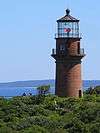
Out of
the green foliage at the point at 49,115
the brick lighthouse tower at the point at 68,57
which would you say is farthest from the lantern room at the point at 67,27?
the green foliage at the point at 49,115

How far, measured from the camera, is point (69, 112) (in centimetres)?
3428

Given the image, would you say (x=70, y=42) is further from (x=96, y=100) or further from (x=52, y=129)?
(x=52, y=129)

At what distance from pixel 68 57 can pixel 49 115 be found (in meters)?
10.7

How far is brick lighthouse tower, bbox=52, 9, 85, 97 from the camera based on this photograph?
43562mm

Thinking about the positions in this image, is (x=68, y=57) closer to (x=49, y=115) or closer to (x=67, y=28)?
(x=67, y=28)

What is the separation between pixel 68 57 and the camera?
43.8m

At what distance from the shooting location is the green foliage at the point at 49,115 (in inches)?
1135

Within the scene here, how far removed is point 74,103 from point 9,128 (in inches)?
344

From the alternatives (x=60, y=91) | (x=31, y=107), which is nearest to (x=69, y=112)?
(x=31, y=107)

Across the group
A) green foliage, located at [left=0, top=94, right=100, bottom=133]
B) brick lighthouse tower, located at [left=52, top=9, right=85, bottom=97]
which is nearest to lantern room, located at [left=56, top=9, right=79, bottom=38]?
brick lighthouse tower, located at [left=52, top=9, right=85, bottom=97]

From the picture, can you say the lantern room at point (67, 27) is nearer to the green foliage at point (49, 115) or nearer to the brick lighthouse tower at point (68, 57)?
the brick lighthouse tower at point (68, 57)

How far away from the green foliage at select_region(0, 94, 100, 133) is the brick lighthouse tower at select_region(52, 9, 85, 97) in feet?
13.1

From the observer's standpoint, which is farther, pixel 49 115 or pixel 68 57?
pixel 68 57

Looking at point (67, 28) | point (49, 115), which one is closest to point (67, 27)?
point (67, 28)
